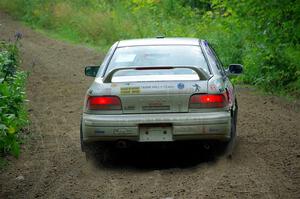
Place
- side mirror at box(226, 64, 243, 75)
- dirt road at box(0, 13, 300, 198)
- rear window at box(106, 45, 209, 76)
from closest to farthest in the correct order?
dirt road at box(0, 13, 300, 198) → rear window at box(106, 45, 209, 76) → side mirror at box(226, 64, 243, 75)

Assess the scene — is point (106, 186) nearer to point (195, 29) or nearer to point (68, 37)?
point (195, 29)

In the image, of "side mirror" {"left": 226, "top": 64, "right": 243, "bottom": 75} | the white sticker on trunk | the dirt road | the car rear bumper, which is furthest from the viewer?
"side mirror" {"left": 226, "top": 64, "right": 243, "bottom": 75}

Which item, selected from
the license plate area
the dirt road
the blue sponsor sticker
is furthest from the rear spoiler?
the dirt road

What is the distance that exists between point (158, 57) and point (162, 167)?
1.33 metres

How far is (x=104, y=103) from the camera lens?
7070 millimetres

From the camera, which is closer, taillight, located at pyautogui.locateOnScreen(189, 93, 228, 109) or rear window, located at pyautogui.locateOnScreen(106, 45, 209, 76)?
taillight, located at pyautogui.locateOnScreen(189, 93, 228, 109)

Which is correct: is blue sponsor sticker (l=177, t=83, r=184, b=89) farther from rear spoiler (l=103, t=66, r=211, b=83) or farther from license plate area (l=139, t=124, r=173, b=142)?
license plate area (l=139, t=124, r=173, b=142)

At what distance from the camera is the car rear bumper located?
689cm

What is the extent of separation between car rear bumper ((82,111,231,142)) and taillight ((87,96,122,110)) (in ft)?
0.37

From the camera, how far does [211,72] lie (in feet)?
24.6

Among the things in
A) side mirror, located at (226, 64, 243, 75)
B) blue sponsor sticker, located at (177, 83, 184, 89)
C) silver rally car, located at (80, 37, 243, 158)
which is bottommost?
side mirror, located at (226, 64, 243, 75)

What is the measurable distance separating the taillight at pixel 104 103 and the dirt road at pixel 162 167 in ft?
2.53

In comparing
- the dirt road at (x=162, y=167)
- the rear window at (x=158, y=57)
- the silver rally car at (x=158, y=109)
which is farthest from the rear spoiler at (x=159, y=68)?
the dirt road at (x=162, y=167)

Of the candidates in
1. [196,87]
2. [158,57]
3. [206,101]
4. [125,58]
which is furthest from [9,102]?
[206,101]
